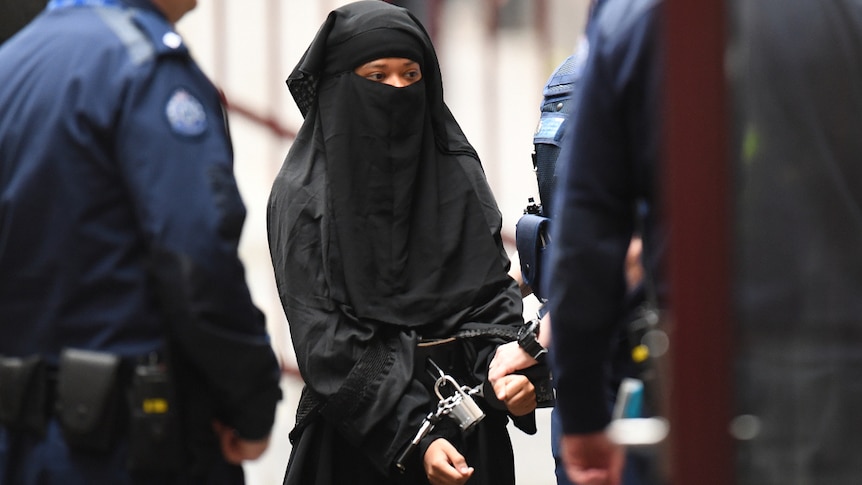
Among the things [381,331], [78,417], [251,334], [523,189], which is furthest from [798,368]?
[523,189]

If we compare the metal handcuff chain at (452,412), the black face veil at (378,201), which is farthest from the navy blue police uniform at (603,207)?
the black face veil at (378,201)

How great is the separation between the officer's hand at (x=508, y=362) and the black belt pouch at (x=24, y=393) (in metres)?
1.11

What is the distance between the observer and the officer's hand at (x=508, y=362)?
2.71 metres

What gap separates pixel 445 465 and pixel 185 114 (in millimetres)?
1068

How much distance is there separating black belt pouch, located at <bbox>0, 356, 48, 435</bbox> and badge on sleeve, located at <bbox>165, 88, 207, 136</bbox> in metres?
0.41

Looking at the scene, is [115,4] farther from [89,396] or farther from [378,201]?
[378,201]

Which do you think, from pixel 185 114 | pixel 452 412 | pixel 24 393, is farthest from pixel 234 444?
pixel 452 412

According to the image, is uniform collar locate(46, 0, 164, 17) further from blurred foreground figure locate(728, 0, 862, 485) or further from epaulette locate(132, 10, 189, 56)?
blurred foreground figure locate(728, 0, 862, 485)

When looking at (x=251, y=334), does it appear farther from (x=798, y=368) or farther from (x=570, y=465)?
(x=798, y=368)

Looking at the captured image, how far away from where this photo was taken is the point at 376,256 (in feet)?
9.14

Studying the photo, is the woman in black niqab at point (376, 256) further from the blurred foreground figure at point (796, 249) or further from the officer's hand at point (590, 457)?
the blurred foreground figure at point (796, 249)

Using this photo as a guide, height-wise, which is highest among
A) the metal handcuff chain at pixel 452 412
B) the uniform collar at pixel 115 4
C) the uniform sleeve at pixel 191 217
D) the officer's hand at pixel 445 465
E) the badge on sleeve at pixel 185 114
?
the uniform collar at pixel 115 4

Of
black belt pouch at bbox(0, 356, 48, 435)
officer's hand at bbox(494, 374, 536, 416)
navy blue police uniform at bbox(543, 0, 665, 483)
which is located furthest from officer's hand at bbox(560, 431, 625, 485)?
officer's hand at bbox(494, 374, 536, 416)

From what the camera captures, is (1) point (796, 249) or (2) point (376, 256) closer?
(1) point (796, 249)
